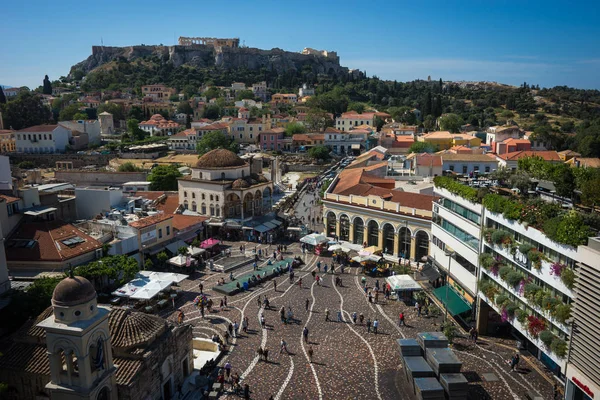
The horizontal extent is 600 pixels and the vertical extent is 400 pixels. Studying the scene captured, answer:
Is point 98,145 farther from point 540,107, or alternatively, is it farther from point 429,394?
point 540,107

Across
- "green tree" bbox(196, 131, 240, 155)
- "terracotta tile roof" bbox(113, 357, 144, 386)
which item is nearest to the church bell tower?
"terracotta tile roof" bbox(113, 357, 144, 386)

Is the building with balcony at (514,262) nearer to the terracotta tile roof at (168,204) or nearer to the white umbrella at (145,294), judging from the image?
the white umbrella at (145,294)

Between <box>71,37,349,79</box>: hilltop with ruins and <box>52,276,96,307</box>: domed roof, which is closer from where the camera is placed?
<box>52,276,96,307</box>: domed roof

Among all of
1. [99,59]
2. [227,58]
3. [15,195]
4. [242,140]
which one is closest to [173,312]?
[15,195]

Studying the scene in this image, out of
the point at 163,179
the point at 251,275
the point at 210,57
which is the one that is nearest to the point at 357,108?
the point at 163,179

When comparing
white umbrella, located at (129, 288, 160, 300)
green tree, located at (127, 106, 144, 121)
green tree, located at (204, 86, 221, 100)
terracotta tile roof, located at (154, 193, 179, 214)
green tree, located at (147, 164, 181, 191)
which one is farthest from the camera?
green tree, located at (204, 86, 221, 100)

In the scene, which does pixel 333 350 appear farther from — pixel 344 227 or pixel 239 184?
pixel 239 184

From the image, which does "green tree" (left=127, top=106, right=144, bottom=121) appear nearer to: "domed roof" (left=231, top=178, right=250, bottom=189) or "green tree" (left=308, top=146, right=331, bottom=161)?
"green tree" (left=308, top=146, right=331, bottom=161)
